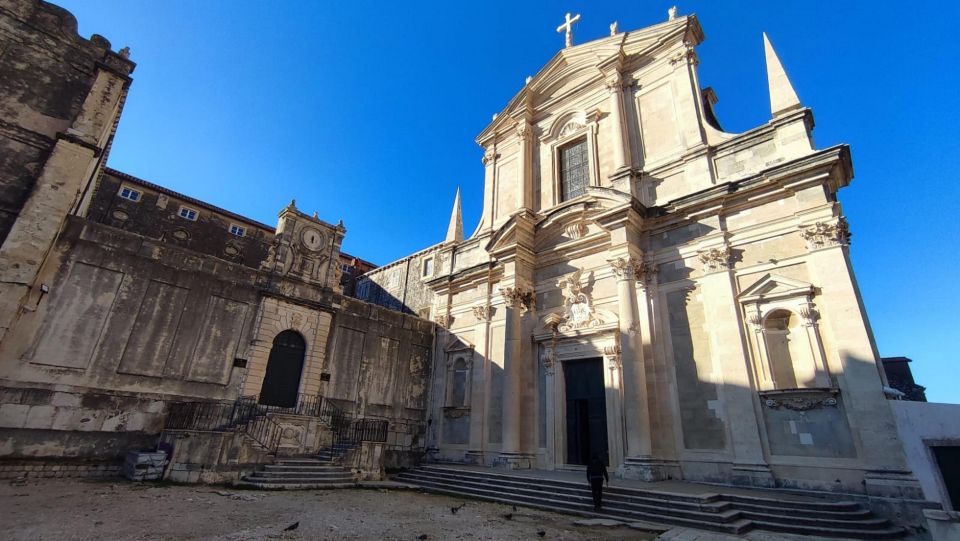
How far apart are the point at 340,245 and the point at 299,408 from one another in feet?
19.8

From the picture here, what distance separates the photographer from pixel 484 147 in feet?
67.2

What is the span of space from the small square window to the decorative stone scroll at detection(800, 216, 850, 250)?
1225 inches

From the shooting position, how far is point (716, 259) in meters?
11.5

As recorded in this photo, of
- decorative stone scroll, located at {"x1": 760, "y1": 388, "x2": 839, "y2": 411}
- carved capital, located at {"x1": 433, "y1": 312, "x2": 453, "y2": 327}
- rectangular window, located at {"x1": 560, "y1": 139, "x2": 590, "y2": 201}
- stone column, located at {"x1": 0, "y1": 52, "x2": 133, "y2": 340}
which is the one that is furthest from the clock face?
decorative stone scroll, located at {"x1": 760, "y1": 388, "x2": 839, "y2": 411}

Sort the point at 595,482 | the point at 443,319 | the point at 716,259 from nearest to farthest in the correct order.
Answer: the point at 595,482 → the point at 716,259 → the point at 443,319

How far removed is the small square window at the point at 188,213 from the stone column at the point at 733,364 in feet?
94.8

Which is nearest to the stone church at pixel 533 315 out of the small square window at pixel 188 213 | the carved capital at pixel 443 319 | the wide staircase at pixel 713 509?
the carved capital at pixel 443 319

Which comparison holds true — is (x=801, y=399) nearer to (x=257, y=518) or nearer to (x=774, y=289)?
(x=774, y=289)

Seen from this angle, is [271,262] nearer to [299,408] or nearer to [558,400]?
[299,408]

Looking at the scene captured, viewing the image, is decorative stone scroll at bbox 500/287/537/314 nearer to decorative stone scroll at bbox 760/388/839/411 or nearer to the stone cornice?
the stone cornice

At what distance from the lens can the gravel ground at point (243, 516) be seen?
566 centimetres

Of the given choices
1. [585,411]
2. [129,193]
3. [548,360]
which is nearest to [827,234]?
[585,411]

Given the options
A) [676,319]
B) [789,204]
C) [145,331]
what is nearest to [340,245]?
[145,331]

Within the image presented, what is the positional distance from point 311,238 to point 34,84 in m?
8.27
